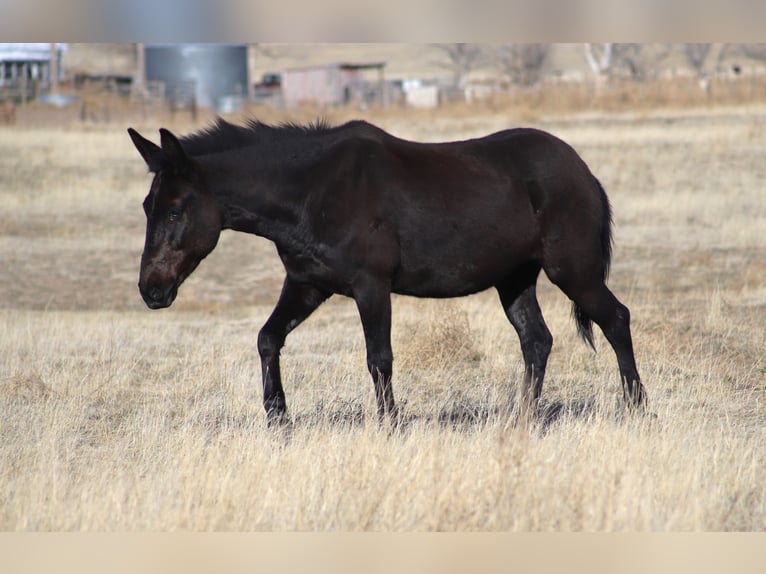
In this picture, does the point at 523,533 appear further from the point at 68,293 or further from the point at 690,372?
the point at 68,293

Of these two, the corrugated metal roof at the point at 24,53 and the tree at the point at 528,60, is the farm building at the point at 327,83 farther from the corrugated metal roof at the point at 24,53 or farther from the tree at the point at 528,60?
the corrugated metal roof at the point at 24,53

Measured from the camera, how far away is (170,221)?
640cm

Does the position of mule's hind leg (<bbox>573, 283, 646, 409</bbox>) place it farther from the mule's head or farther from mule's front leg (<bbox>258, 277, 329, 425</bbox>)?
the mule's head

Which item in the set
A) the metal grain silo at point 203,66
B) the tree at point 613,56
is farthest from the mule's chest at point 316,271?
the metal grain silo at point 203,66

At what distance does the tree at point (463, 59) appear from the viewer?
70500 millimetres

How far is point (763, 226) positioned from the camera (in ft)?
56.5

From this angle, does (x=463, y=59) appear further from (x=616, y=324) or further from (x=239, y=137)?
(x=239, y=137)

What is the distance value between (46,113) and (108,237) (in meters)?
18.0

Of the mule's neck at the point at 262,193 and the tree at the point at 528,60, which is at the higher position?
the mule's neck at the point at 262,193

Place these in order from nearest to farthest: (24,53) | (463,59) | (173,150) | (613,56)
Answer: (173,150)
(24,53)
(613,56)
(463,59)

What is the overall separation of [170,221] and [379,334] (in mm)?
1532

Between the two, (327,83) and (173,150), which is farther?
(327,83)

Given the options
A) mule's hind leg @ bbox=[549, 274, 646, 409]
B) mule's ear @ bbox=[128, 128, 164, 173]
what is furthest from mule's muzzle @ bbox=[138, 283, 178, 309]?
mule's hind leg @ bbox=[549, 274, 646, 409]

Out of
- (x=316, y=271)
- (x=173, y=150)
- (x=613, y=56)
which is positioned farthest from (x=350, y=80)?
(x=173, y=150)
